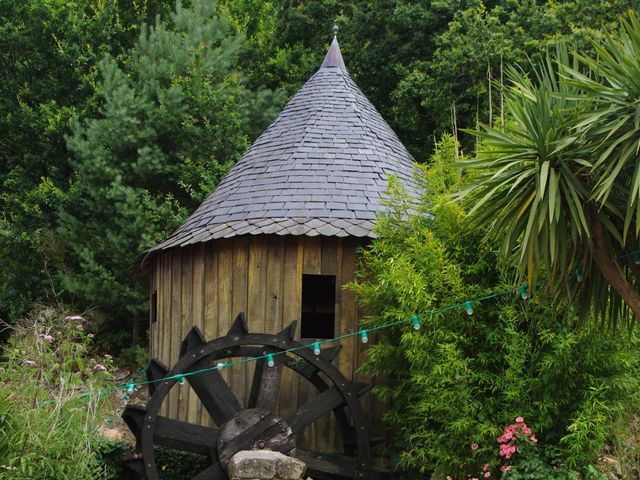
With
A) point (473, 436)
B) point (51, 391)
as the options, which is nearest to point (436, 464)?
point (473, 436)

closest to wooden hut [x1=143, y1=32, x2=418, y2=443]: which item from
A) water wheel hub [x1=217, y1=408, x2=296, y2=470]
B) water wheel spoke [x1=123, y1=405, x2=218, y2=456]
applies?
water wheel hub [x1=217, y1=408, x2=296, y2=470]

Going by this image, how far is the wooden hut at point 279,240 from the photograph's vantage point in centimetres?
885

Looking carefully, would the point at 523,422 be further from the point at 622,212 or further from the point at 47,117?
the point at 47,117

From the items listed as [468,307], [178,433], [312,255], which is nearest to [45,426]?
[178,433]

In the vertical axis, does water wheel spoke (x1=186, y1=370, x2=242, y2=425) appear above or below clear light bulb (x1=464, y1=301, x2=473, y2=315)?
below

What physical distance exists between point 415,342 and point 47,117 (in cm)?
1246

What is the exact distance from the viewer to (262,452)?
7.64m

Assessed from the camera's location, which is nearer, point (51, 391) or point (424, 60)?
point (51, 391)

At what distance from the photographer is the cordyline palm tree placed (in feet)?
18.5

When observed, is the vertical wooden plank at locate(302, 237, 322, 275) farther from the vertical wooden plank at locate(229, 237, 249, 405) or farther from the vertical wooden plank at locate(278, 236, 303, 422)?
the vertical wooden plank at locate(229, 237, 249, 405)

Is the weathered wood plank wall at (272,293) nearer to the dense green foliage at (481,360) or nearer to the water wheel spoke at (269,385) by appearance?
the water wheel spoke at (269,385)

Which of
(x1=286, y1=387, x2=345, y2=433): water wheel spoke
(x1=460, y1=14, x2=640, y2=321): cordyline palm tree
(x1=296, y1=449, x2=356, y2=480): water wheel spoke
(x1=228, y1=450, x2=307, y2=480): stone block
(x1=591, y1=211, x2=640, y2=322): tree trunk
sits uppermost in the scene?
(x1=460, y1=14, x2=640, y2=321): cordyline palm tree

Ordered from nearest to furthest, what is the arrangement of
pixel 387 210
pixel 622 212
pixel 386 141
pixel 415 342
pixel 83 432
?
pixel 622 212
pixel 83 432
pixel 415 342
pixel 387 210
pixel 386 141

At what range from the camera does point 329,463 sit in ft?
27.5
